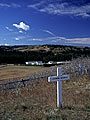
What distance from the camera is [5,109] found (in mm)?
10125

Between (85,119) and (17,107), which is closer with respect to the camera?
(85,119)

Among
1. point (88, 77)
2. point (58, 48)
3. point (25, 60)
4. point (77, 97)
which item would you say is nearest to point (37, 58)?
point (25, 60)

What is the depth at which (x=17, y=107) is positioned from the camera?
34.2 ft

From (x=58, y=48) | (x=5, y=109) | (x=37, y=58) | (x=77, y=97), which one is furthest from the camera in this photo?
(x=58, y=48)

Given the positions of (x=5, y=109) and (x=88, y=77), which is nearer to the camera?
(x=5, y=109)

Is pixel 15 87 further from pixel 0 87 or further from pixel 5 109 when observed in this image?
pixel 5 109

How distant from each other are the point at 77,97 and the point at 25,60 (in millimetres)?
92323

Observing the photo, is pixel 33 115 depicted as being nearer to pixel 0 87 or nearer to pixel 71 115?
pixel 71 115

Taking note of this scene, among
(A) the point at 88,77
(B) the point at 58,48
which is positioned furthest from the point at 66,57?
(A) the point at 88,77

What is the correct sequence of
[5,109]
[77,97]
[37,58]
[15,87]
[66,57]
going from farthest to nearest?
1. [37,58]
2. [66,57]
3. [15,87]
4. [77,97]
5. [5,109]

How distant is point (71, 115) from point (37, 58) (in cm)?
9710

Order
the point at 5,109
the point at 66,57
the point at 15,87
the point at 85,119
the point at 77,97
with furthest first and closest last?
the point at 66,57
the point at 15,87
the point at 77,97
the point at 5,109
the point at 85,119

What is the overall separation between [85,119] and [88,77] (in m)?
12.5

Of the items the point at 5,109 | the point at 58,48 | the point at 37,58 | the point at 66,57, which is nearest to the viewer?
the point at 5,109
